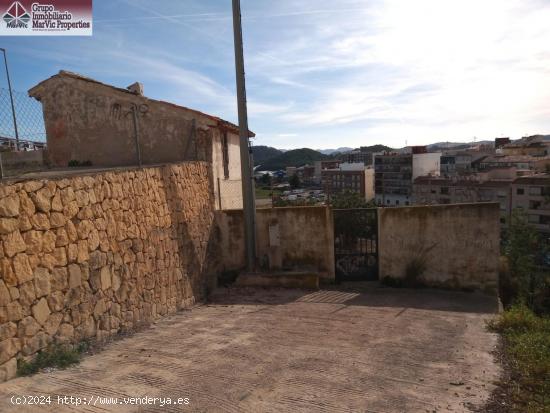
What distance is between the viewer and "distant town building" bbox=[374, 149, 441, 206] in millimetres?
69000

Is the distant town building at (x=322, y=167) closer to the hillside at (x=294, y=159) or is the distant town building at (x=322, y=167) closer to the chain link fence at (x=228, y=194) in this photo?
the hillside at (x=294, y=159)

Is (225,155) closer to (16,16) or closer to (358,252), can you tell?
(358,252)

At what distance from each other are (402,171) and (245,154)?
6603 centimetres

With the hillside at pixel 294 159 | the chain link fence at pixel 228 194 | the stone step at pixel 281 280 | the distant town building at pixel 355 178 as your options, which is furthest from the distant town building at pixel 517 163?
the hillside at pixel 294 159

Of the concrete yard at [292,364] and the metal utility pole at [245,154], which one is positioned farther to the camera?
the metal utility pole at [245,154]

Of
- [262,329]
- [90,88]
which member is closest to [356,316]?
[262,329]

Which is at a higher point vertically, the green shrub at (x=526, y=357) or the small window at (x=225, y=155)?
the small window at (x=225, y=155)

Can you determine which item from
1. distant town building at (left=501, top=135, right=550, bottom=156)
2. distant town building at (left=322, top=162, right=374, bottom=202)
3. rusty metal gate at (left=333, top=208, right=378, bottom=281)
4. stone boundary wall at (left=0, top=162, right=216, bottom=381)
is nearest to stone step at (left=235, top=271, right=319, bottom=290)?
rusty metal gate at (left=333, top=208, right=378, bottom=281)

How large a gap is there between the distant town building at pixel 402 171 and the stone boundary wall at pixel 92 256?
207 ft

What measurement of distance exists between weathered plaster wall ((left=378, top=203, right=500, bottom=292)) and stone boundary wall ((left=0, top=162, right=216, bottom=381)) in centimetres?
527

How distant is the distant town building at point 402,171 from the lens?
226 feet

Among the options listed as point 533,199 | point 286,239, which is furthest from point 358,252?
point 533,199

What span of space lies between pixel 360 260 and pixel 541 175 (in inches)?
1816

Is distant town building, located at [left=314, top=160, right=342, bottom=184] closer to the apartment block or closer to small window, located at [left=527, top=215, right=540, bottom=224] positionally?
the apartment block
